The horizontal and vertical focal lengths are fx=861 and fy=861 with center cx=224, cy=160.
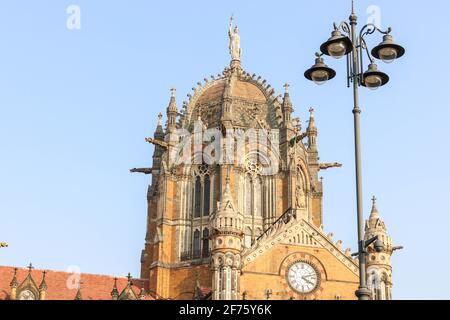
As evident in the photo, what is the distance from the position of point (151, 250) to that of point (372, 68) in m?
43.7

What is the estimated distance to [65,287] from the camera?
6097cm

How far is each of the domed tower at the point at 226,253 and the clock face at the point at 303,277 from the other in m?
4.19

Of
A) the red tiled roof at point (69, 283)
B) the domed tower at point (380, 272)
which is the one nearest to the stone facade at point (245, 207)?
the domed tower at point (380, 272)

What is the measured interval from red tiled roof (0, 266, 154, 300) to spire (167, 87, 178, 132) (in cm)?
1198

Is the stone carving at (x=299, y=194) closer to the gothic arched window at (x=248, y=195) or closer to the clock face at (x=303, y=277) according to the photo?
the gothic arched window at (x=248, y=195)

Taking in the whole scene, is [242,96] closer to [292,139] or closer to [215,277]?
[292,139]

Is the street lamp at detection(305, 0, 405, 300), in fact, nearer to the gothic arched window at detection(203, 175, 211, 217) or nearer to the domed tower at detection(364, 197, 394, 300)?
the domed tower at detection(364, 197, 394, 300)

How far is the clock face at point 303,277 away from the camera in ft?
174

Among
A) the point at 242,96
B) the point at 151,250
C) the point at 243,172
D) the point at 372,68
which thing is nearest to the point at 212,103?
the point at 242,96

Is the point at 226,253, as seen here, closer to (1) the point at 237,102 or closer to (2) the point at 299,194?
(2) the point at 299,194

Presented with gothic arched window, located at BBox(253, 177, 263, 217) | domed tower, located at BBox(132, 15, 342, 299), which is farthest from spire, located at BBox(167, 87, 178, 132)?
gothic arched window, located at BBox(253, 177, 263, 217)

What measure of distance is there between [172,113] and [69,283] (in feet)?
50.4

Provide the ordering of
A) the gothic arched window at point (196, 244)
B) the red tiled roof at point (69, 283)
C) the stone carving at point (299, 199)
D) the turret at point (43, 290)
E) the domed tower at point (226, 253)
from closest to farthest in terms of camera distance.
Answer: the domed tower at point (226, 253)
the stone carving at point (299, 199)
the turret at point (43, 290)
the red tiled roof at point (69, 283)
the gothic arched window at point (196, 244)

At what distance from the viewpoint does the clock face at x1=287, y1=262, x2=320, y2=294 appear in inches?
2092
